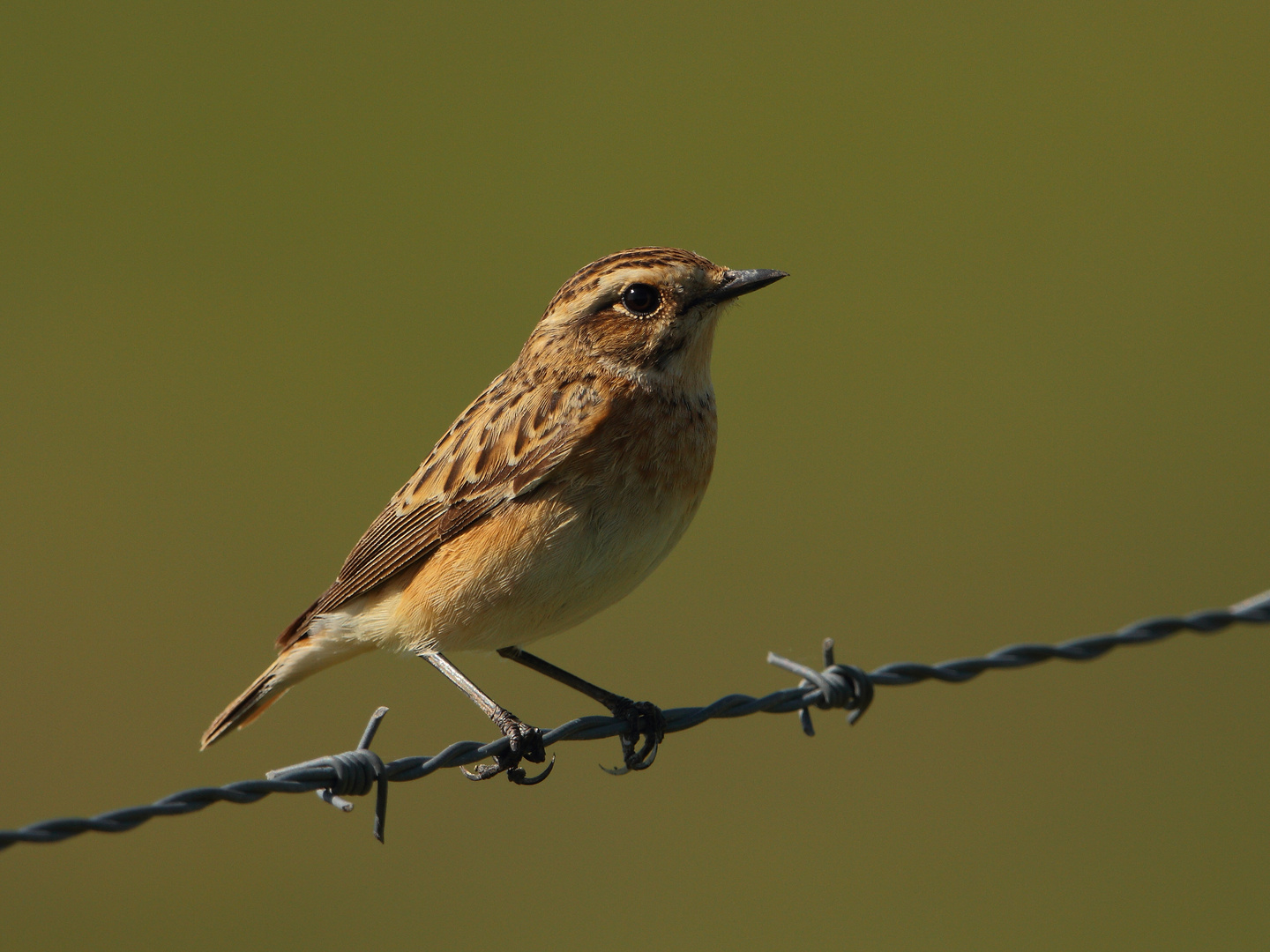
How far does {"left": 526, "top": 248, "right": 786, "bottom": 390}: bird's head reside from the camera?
19.6 ft

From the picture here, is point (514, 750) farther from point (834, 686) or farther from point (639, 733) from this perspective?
point (834, 686)

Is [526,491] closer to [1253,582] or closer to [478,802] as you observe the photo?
[478,802]

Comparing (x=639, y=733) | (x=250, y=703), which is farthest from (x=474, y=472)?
(x=250, y=703)

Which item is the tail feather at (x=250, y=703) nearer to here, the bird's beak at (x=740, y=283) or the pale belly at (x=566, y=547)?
the pale belly at (x=566, y=547)

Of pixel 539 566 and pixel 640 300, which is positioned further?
pixel 640 300

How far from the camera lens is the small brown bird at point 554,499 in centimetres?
551

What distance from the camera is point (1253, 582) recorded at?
1414 centimetres

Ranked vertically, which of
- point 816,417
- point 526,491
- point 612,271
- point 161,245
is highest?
point 161,245

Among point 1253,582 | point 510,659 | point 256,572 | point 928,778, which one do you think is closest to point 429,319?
point 256,572

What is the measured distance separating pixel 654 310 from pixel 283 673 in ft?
7.85

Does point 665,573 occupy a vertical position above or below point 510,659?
above

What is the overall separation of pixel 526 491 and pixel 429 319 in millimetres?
12746

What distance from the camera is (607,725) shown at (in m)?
4.84

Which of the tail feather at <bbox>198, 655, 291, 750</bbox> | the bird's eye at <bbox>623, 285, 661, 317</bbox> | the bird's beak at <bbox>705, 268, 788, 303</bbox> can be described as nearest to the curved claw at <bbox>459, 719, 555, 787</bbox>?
the tail feather at <bbox>198, 655, 291, 750</bbox>
